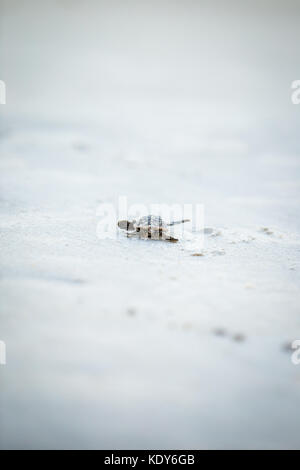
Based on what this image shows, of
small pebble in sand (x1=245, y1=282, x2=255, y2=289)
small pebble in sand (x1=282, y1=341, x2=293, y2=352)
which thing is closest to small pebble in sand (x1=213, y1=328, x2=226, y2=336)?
small pebble in sand (x1=282, y1=341, x2=293, y2=352)

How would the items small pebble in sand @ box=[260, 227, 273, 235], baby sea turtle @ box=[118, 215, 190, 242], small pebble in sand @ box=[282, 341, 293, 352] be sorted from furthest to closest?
small pebble in sand @ box=[260, 227, 273, 235] < baby sea turtle @ box=[118, 215, 190, 242] < small pebble in sand @ box=[282, 341, 293, 352]

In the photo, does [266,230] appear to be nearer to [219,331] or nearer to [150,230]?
[150,230]

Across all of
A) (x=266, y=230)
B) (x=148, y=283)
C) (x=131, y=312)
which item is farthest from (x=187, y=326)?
(x=266, y=230)

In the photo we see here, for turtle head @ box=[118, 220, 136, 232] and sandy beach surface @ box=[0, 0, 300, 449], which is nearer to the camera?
sandy beach surface @ box=[0, 0, 300, 449]

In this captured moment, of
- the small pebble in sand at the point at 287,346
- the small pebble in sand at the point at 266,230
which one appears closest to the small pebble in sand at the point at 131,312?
the small pebble in sand at the point at 287,346

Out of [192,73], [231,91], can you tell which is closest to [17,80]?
[192,73]

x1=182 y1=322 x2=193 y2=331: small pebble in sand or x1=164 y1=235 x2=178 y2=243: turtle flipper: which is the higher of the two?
x1=164 y1=235 x2=178 y2=243: turtle flipper

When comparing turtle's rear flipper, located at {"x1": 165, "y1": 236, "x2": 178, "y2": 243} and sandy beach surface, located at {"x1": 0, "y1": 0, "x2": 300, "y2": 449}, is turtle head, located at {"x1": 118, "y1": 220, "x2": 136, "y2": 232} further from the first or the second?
turtle's rear flipper, located at {"x1": 165, "y1": 236, "x2": 178, "y2": 243}

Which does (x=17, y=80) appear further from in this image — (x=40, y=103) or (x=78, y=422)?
(x=78, y=422)

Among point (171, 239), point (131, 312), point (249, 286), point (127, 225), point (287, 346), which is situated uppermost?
point (127, 225)
